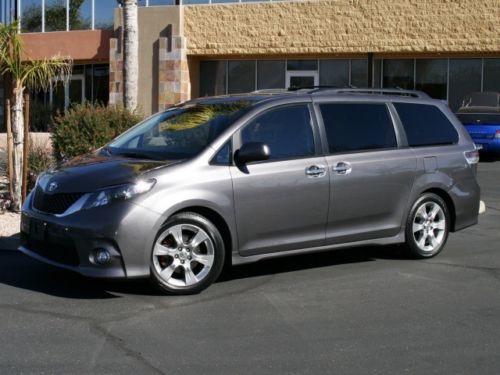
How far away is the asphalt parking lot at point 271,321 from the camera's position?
4941 millimetres

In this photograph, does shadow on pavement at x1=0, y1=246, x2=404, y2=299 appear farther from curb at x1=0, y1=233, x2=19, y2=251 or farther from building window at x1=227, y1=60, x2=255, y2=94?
building window at x1=227, y1=60, x2=255, y2=94

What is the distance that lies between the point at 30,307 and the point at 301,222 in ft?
8.35

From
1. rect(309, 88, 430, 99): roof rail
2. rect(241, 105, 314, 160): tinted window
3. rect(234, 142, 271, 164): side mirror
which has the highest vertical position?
rect(309, 88, 430, 99): roof rail

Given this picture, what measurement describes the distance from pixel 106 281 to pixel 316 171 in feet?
7.29

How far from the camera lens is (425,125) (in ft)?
27.3

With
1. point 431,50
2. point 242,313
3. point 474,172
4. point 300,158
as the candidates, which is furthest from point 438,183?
point 431,50

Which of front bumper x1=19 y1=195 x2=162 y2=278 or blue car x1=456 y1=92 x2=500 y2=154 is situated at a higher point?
blue car x1=456 y1=92 x2=500 y2=154

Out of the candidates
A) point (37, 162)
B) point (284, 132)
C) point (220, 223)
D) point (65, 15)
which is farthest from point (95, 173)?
point (65, 15)

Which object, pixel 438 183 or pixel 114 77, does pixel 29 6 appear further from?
pixel 438 183

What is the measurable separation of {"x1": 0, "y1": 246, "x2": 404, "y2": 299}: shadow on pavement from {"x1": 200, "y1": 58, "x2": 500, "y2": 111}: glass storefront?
19.7 metres

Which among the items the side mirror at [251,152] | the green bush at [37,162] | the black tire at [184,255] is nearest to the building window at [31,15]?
the green bush at [37,162]

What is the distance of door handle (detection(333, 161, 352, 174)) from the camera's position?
7305 mm

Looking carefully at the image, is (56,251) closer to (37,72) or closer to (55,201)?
(55,201)

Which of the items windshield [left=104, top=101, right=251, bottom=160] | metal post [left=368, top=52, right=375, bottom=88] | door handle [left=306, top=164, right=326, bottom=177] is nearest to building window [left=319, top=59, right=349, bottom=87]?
metal post [left=368, top=52, right=375, bottom=88]
